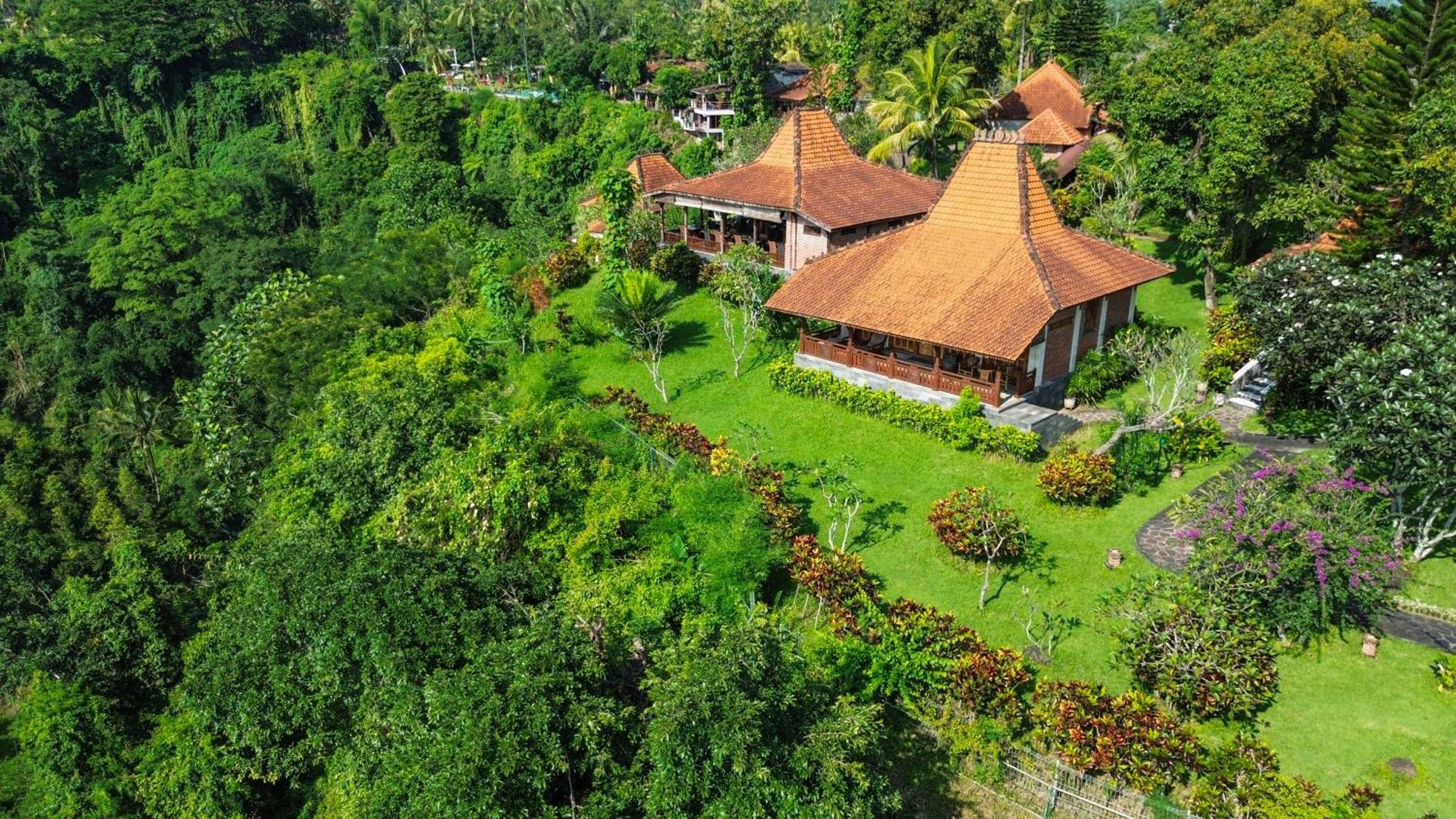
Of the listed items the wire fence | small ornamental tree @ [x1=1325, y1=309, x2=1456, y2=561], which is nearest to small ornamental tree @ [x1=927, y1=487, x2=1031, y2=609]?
the wire fence

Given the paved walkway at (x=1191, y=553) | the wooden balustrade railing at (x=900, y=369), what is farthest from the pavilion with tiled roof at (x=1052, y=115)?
the paved walkway at (x=1191, y=553)

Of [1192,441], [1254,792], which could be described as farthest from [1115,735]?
[1192,441]

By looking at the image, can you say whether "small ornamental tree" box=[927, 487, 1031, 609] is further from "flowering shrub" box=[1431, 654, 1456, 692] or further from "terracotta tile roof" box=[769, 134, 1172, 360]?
"flowering shrub" box=[1431, 654, 1456, 692]

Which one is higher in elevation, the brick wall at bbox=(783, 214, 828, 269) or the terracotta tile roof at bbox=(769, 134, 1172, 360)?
the terracotta tile roof at bbox=(769, 134, 1172, 360)

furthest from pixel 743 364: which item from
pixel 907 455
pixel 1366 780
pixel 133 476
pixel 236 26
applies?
pixel 236 26

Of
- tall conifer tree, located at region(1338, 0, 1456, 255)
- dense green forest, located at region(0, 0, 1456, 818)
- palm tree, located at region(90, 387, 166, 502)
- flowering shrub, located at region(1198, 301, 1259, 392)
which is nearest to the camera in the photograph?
dense green forest, located at region(0, 0, 1456, 818)

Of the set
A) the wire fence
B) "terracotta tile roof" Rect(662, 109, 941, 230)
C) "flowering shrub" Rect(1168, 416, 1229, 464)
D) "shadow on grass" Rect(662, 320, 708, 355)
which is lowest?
"shadow on grass" Rect(662, 320, 708, 355)

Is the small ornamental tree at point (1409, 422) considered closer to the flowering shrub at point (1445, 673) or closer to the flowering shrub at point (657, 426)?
the flowering shrub at point (1445, 673)
